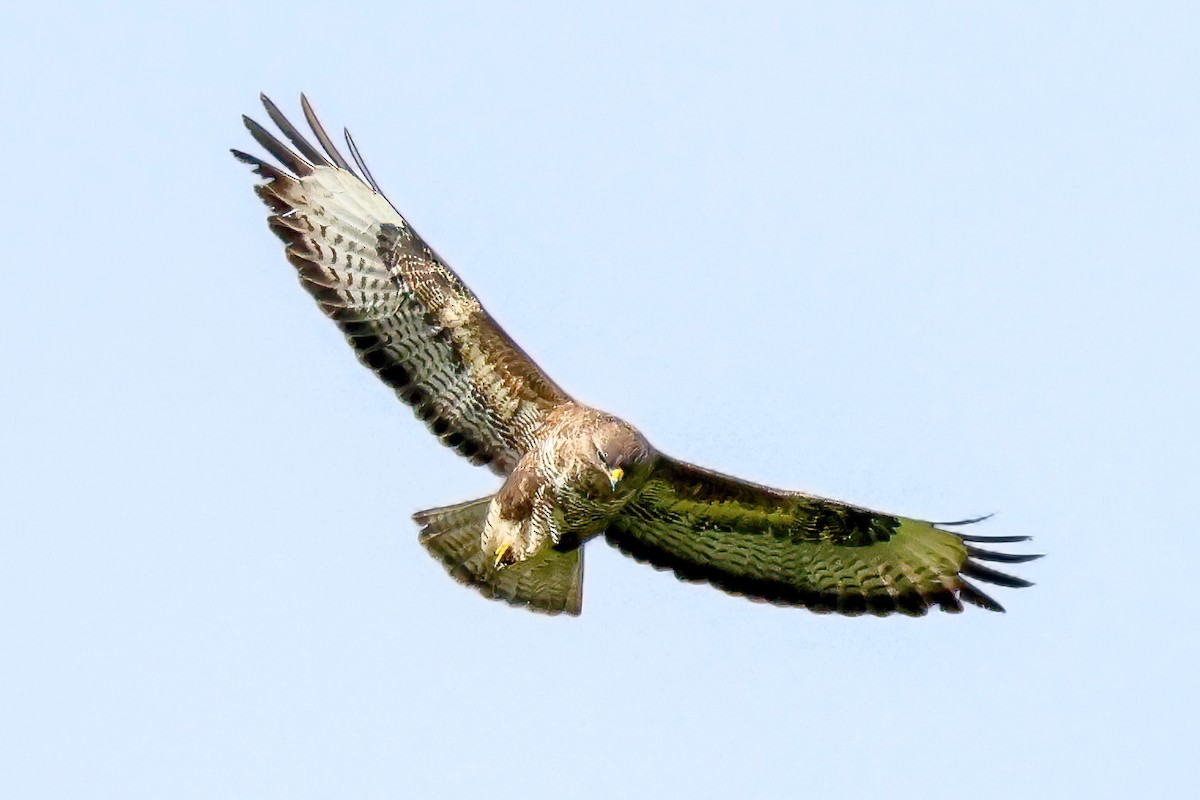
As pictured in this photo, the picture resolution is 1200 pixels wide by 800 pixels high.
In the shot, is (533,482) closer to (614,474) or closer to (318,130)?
(614,474)

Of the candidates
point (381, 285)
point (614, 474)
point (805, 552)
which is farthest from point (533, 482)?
point (805, 552)

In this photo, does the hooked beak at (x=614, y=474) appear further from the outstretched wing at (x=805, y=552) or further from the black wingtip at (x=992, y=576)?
the black wingtip at (x=992, y=576)

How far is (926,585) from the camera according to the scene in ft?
43.7

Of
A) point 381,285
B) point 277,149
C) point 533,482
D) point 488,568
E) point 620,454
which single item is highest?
point 277,149

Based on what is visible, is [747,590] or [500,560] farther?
[747,590]

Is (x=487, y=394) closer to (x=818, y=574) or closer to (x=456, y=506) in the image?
(x=456, y=506)

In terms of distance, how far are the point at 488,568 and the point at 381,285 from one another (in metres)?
1.84

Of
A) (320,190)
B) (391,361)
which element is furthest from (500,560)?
(320,190)

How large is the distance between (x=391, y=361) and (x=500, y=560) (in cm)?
137

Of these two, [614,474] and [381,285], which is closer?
[614,474]

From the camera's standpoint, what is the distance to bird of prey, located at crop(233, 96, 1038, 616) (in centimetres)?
1245

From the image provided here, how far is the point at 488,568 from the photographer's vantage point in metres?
13.1

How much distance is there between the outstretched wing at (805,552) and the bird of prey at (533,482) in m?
0.01

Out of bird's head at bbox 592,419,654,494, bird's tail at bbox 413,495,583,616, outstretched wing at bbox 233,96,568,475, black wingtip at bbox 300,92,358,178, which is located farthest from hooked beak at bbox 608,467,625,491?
black wingtip at bbox 300,92,358,178
